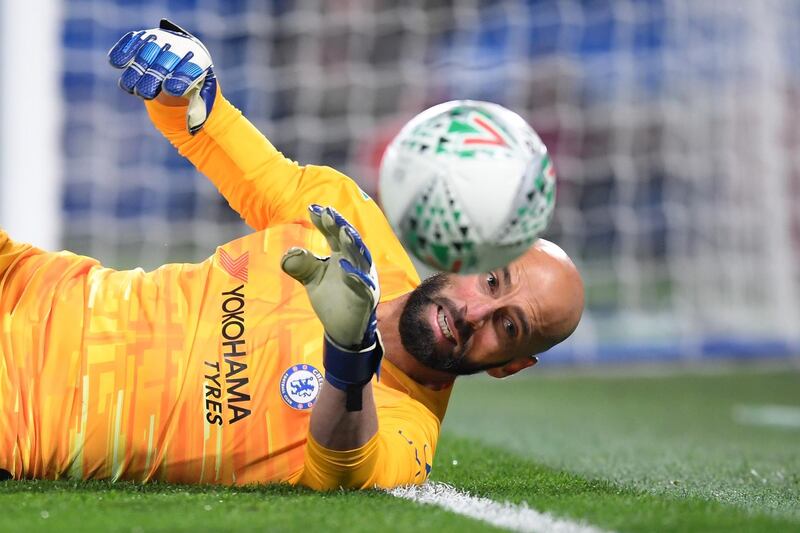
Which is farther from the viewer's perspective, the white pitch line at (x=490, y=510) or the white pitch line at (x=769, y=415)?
the white pitch line at (x=769, y=415)

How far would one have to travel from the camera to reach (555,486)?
3314 mm

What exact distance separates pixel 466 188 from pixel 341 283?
340mm

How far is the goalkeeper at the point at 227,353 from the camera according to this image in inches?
123

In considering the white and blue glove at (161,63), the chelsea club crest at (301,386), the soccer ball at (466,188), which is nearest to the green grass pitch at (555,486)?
the chelsea club crest at (301,386)

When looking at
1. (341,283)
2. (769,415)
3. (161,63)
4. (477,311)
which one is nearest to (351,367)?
(341,283)

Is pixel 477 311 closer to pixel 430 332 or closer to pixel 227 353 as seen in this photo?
pixel 430 332

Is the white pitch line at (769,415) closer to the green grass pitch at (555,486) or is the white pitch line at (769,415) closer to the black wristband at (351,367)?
the green grass pitch at (555,486)

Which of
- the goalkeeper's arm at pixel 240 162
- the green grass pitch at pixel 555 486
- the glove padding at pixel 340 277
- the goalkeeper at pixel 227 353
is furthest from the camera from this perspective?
the goalkeeper's arm at pixel 240 162

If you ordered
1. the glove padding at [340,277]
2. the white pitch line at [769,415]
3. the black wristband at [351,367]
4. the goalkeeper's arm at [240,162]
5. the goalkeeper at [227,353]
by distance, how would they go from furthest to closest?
the white pitch line at [769,415]
the goalkeeper's arm at [240,162]
the goalkeeper at [227,353]
the black wristband at [351,367]
the glove padding at [340,277]

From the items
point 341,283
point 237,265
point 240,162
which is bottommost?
point 237,265

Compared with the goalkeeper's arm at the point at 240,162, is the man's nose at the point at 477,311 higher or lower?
lower

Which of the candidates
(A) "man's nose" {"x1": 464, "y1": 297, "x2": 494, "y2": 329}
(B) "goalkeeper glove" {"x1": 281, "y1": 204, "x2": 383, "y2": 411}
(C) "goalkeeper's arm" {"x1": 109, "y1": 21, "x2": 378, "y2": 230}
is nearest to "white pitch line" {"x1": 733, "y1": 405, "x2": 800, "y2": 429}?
(A) "man's nose" {"x1": 464, "y1": 297, "x2": 494, "y2": 329}

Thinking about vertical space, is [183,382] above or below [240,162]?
below

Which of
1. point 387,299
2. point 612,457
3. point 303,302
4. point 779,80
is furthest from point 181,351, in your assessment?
point 779,80
